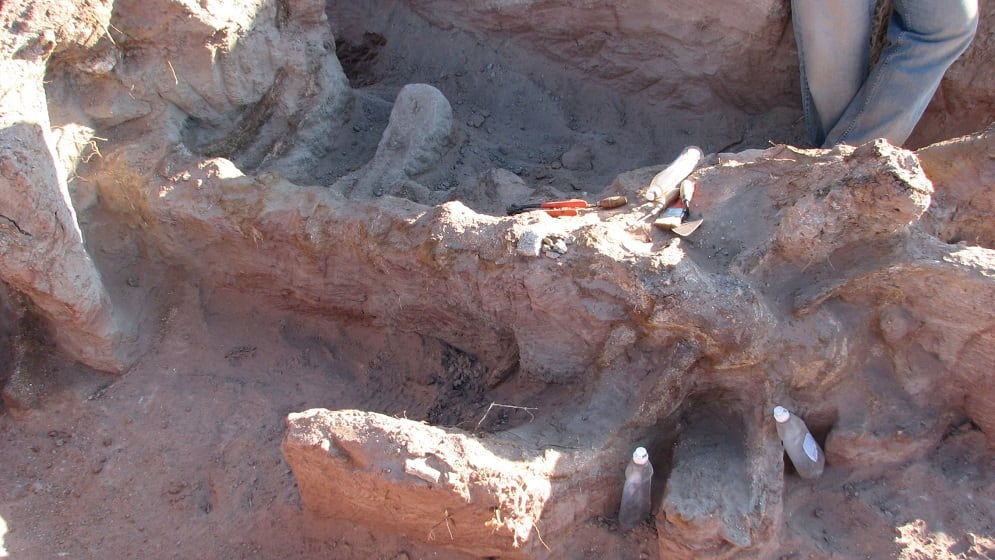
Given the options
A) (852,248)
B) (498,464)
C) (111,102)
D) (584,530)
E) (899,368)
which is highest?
(111,102)

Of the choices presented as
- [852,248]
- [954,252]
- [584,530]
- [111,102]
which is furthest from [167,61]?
[954,252]

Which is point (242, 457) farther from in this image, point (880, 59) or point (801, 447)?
point (880, 59)

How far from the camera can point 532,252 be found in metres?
2.47

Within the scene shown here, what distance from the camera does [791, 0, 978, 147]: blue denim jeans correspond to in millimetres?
2877

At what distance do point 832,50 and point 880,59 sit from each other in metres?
0.19

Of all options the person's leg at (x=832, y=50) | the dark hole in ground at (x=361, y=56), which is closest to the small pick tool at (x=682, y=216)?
the person's leg at (x=832, y=50)

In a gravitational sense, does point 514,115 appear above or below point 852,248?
below

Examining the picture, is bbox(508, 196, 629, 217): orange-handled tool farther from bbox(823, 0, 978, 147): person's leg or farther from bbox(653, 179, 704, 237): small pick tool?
bbox(823, 0, 978, 147): person's leg

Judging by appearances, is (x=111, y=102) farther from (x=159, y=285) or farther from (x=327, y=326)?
(x=327, y=326)

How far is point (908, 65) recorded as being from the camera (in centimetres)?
294

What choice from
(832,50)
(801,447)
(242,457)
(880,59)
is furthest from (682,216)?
(242,457)

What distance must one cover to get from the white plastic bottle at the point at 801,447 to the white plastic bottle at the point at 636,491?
17.2 inches

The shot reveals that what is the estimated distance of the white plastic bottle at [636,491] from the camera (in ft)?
7.34

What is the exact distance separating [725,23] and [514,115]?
1176mm
